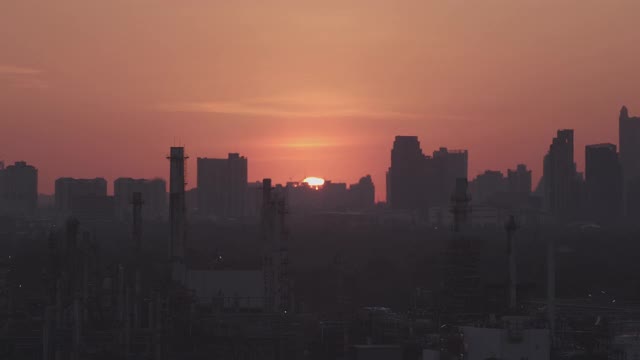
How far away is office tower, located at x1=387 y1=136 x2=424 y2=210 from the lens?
149875 mm

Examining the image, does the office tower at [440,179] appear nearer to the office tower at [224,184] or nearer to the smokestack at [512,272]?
the office tower at [224,184]

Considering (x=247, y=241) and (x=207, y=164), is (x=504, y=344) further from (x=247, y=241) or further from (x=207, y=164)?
(x=207, y=164)

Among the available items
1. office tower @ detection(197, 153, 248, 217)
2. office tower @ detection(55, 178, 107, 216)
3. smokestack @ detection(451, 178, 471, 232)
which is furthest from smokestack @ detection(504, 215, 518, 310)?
office tower @ detection(197, 153, 248, 217)

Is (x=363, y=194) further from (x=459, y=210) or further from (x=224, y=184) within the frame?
(x=459, y=210)

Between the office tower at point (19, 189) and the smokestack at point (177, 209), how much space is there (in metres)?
92.4

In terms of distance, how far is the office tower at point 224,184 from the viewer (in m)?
136

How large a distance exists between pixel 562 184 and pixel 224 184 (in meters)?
32.6

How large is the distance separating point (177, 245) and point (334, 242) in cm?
4177

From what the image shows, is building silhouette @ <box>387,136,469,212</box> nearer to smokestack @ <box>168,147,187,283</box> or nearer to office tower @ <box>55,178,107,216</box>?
office tower @ <box>55,178,107,216</box>

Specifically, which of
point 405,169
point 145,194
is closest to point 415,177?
point 405,169

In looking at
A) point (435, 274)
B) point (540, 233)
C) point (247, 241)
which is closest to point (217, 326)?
point (435, 274)

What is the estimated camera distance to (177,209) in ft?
155

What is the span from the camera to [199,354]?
116 ft

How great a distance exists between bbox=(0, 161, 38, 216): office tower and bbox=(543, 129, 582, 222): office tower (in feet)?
160
